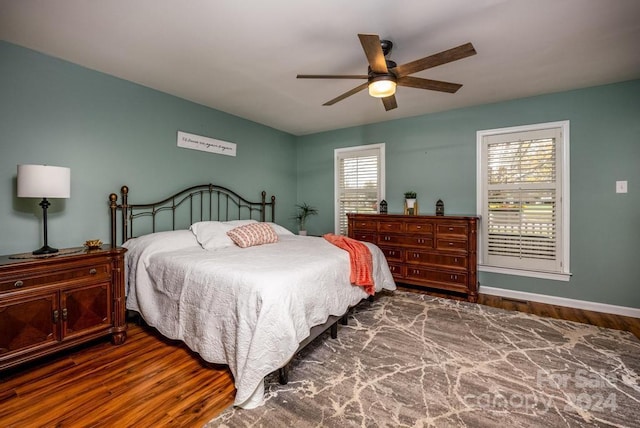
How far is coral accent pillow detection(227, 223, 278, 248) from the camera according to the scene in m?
3.18

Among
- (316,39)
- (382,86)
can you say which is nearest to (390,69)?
(382,86)

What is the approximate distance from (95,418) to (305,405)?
48.6 inches

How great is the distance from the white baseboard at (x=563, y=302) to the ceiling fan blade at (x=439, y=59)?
10.8 ft

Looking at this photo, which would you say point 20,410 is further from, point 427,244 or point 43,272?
point 427,244

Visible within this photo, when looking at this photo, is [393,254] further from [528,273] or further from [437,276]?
[528,273]

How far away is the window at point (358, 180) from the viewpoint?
486 centimetres

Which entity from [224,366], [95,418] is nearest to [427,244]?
[224,366]

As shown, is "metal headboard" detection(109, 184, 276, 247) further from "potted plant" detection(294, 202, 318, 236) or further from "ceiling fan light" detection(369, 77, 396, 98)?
"ceiling fan light" detection(369, 77, 396, 98)

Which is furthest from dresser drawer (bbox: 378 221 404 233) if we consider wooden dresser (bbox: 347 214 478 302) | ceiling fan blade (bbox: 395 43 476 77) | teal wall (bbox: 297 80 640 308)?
ceiling fan blade (bbox: 395 43 476 77)

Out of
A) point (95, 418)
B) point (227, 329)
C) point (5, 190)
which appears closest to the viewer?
point (95, 418)

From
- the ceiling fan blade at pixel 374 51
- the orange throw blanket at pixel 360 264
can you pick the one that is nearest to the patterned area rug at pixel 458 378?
the orange throw blanket at pixel 360 264

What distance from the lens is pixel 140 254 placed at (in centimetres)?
276

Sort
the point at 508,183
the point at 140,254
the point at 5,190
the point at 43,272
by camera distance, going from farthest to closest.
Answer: the point at 508,183 → the point at 140,254 → the point at 5,190 → the point at 43,272

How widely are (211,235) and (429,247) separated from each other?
285cm
